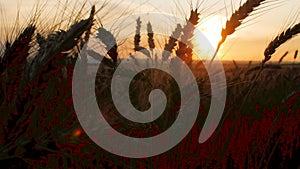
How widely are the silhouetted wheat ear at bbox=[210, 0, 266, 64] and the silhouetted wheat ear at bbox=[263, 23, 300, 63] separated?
0.61 feet

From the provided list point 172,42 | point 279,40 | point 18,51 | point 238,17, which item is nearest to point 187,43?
point 172,42

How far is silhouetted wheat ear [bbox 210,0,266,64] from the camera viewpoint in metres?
1.79

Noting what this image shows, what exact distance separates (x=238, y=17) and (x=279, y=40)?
0.25 m

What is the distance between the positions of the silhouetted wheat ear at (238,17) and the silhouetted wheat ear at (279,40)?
0.61 feet

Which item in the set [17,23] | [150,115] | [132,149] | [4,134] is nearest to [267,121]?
[150,115]

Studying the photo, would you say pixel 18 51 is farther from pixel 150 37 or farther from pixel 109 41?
pixel 150 37

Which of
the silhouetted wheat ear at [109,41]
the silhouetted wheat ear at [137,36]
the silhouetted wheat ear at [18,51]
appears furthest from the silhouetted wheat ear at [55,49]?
the silhouetted wheat ear at [137,36]

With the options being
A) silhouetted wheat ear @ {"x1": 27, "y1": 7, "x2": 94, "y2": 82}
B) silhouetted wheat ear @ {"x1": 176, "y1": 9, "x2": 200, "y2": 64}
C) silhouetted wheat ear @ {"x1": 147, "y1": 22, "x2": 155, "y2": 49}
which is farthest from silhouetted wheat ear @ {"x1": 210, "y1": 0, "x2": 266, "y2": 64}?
silhouetted wheat ear @ {"x1": 27, "y1": 7, "x2": 94, "y2": 82}

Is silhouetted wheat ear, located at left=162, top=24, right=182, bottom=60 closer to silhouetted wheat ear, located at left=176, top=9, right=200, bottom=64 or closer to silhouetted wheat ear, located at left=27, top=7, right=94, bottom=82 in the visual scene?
silhouetted wheat ear, located at left=176, top=9, right=200, bottom=64

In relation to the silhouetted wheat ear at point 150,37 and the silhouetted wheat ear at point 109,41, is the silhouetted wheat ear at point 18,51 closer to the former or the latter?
the silhouetted wheat ear at point 109,41

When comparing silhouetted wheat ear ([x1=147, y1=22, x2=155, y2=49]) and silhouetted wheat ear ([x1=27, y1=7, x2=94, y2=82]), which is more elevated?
silhouetted wheat ear ([x1=147, y1=22, x2=155, y2=49])

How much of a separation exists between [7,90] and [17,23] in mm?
472

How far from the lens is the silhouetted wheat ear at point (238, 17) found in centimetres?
179

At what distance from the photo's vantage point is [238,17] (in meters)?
1.85
